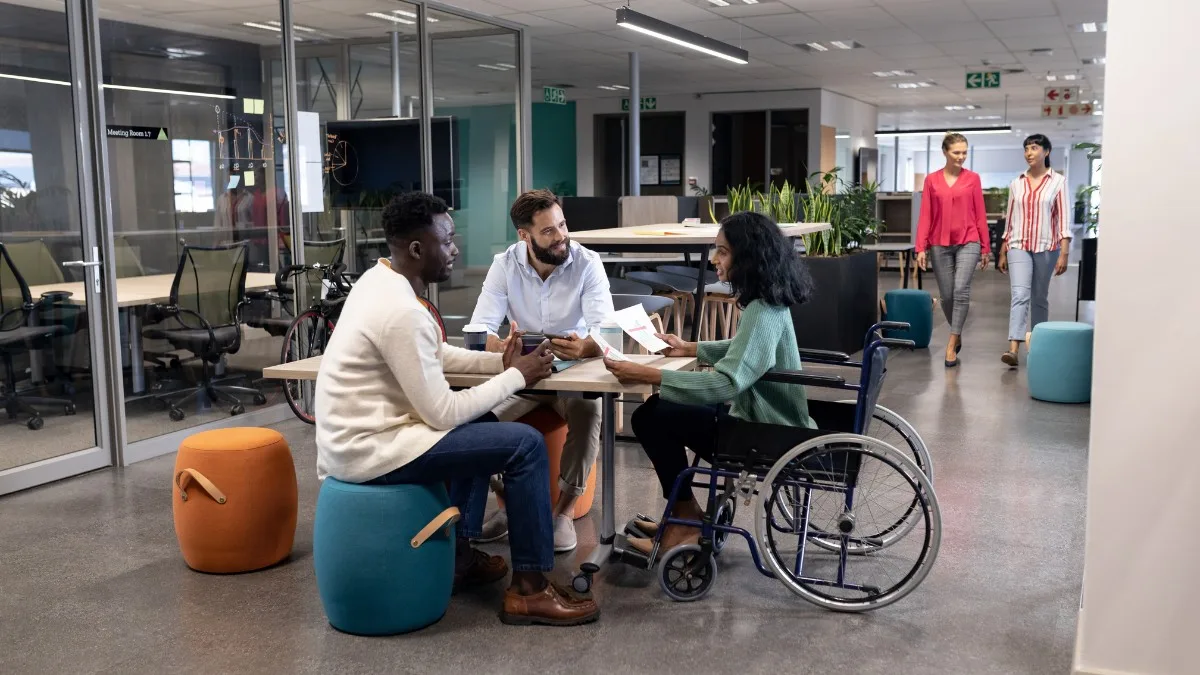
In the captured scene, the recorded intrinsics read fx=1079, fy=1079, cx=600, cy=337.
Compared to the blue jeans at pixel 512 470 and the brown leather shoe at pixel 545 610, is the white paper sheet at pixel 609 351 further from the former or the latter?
the brown leather shoe at pixel 545 610

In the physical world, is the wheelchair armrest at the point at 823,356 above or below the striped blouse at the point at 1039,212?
below

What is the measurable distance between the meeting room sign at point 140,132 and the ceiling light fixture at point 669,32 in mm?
3823

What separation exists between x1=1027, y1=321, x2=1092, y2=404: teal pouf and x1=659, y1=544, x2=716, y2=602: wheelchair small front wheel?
3.80 m

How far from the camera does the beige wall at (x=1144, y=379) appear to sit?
2.41 metres

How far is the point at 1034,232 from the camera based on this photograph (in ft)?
23.6

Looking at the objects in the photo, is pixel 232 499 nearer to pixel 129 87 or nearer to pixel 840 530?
pixel 840 530

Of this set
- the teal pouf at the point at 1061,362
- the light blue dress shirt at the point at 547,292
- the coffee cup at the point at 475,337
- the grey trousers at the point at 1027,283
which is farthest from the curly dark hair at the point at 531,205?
the grey trousers at the point at 1027,283

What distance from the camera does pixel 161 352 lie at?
17.9 feet

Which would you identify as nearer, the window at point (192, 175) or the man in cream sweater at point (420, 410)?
the man in cream sweater at point (420, 410)

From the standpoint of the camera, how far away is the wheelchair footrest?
11.0ft

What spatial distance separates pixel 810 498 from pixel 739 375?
425 millimetres

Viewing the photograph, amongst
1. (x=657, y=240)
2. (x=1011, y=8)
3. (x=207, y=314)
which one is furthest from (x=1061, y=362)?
(x=1011, y=8)

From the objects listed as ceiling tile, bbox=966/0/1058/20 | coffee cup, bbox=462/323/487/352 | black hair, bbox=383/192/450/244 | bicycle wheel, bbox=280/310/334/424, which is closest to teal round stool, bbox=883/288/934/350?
ceiling tile, bbox=966/0/1058/20

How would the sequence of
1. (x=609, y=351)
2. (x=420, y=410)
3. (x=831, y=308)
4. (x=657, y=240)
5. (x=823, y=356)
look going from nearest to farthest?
(x=420, y=410) → (x=609, y=351) → (x=823, y=356) → (x=657, y=240) → (x=831, y=308)
